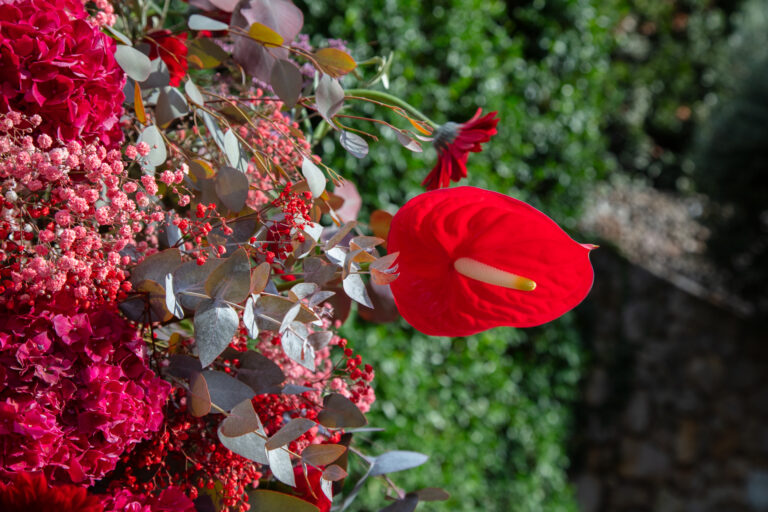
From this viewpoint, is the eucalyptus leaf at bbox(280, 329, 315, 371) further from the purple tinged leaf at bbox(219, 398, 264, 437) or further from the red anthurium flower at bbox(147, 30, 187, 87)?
the red anthurium flower at bbox(147, 30, 187, 87)

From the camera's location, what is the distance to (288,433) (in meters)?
0.48

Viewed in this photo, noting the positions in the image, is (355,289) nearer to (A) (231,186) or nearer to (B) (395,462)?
(A) (231,186)

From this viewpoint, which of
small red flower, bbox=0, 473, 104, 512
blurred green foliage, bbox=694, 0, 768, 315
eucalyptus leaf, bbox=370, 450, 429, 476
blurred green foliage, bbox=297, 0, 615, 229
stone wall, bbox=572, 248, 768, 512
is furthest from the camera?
blurred green foliage, bbox=694, 0, 768, 315

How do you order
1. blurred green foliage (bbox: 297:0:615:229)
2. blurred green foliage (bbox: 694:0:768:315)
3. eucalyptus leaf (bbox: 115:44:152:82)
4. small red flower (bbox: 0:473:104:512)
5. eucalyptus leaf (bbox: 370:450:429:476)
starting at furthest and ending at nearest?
blurred green foliage (bbox: 694:0:768:315)
blurred green foliage (bbox: 297:0:615:229)
eucalyptus leaf (bbox: 370:450:429:476)
eucalyptus leaf (bbox: 115:44:152:82)
small red flower (bbox: 0:473:104:512)

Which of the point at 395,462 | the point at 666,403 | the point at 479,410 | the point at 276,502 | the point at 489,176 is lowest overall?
the point at 666,403

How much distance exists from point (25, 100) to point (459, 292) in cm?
35

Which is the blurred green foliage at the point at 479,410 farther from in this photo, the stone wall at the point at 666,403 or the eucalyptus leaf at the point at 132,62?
the eucalyptus leaf at the point at 132,62

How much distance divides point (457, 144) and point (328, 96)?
5.8 inches

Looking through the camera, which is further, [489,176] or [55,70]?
[489,176]

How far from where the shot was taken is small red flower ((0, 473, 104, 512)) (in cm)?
39

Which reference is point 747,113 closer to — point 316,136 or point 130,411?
point 316,136

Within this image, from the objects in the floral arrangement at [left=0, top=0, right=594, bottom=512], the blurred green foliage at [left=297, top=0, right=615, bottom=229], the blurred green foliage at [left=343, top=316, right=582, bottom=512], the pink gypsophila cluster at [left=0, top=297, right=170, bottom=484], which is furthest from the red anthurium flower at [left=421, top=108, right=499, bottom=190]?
the blurred green foliage at [left=343, top=316, right=582, bottom=512]

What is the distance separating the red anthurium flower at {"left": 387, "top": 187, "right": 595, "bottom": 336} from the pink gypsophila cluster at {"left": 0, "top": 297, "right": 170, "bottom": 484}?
0.22m

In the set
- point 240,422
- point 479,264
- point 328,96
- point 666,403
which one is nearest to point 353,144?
point 328,96
